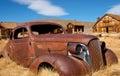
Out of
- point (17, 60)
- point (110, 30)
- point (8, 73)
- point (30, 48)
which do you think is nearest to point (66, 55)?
point (30, 48)

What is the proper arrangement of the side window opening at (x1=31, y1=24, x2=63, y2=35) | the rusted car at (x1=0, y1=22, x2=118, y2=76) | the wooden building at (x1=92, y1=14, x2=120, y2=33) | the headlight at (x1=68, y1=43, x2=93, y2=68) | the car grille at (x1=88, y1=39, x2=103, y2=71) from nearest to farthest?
the rusted car at (x1=0, y1=22, x2=118, y2=76) < the headlight at (x1=68, y1=43, x2=93, y2=68) < the car grille at (x1=88, y1=39, x2=103, y2=71) < the side window opening at (x1=31, y1=24, x2=63, y2=35) < the wooden building at (x1=92, y1=14, x2=120, y2=33)

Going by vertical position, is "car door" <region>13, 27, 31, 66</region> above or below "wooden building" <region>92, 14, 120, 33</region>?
below

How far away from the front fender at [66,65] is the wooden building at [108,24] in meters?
49.9

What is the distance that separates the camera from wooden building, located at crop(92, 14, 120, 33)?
54.0 meters

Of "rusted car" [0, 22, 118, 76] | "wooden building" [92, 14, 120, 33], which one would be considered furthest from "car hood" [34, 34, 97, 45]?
"wooden building" [92, 14, 120, 33]

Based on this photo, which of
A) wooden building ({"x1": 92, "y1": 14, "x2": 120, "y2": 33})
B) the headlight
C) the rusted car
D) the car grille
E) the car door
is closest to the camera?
the rusted car

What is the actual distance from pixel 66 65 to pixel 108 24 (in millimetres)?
53095

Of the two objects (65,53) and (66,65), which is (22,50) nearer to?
(65,53)

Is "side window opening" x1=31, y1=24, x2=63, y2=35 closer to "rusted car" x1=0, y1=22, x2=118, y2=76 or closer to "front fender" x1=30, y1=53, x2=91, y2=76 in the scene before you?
"rusted car" x1=0, y1=22, x2=118, y2=76

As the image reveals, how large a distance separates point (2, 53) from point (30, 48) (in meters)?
→ 2.46

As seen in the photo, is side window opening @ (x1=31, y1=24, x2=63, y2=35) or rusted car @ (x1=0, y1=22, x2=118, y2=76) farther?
side window opening @ (x1=31, y1=24, x2=63, y2=35)

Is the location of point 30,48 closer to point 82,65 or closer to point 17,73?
point 17,73

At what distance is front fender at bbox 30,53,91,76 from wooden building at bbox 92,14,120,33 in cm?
4985

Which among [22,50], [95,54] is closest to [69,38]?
[95,54]
